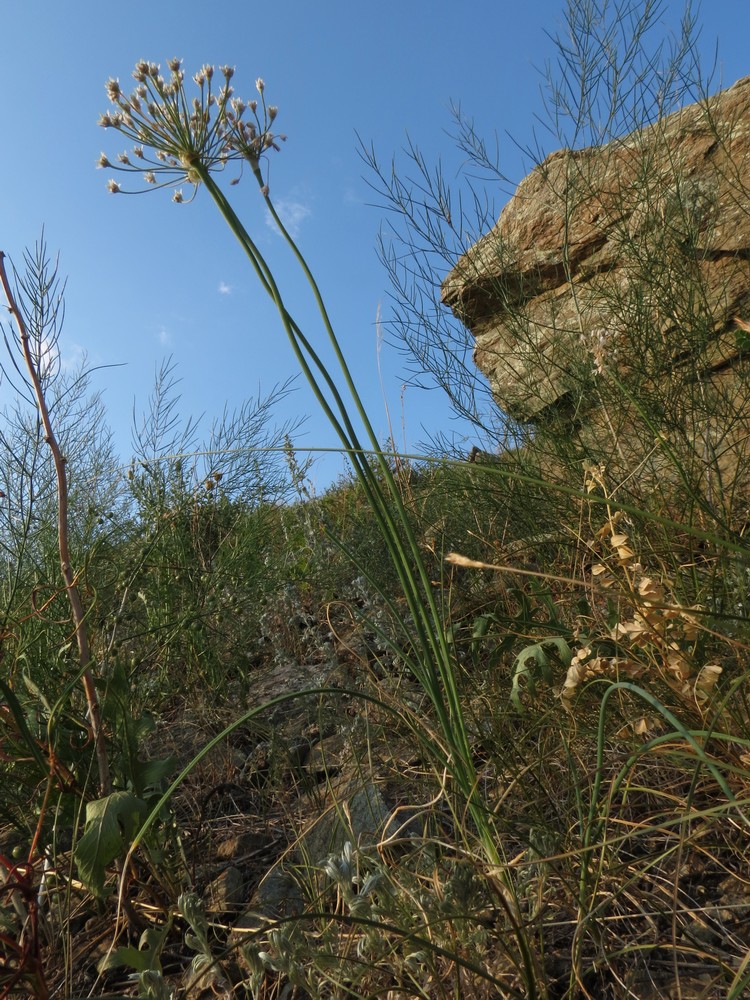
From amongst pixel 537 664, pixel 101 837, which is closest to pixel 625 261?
pixel 537 664

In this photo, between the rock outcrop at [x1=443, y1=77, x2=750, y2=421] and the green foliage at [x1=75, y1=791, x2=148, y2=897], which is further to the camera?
the rock outcrop at [x1=443, y1=77, x2=750, y2=421]

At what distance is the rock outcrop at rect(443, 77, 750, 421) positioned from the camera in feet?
8.73

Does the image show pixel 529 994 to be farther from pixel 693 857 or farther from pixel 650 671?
pixel 650 671

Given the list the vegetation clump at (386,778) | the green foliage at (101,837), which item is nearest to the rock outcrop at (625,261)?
the vegetation clump at (386,778)

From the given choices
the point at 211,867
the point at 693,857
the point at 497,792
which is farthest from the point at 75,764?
the point at 693,857

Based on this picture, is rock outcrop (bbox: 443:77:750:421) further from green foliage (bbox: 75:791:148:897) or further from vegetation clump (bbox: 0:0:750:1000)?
green foliage (bbox: 75:791:148:897)

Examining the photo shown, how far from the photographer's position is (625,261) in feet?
11.0

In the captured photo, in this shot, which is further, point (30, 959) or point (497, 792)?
point (497, 792)

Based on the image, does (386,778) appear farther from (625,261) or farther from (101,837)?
(625,261)

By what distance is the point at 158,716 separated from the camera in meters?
2.15

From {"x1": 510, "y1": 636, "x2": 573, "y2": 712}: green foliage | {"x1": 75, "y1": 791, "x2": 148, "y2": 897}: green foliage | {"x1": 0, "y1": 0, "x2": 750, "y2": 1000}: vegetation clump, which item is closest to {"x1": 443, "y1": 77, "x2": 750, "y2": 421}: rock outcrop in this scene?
{"x1": 0, "y1": 0, "x2": 750, "y2": 1000}: vegetation clump

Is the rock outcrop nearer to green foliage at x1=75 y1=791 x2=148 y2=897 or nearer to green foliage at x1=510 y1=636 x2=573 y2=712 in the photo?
green foliage at x1=510 y1=636 x2=573 y2=712

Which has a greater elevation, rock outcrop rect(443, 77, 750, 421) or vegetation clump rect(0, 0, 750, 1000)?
rock outcrop rect(443, 77, 750, 421)

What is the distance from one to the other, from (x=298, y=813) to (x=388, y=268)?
2643mm
